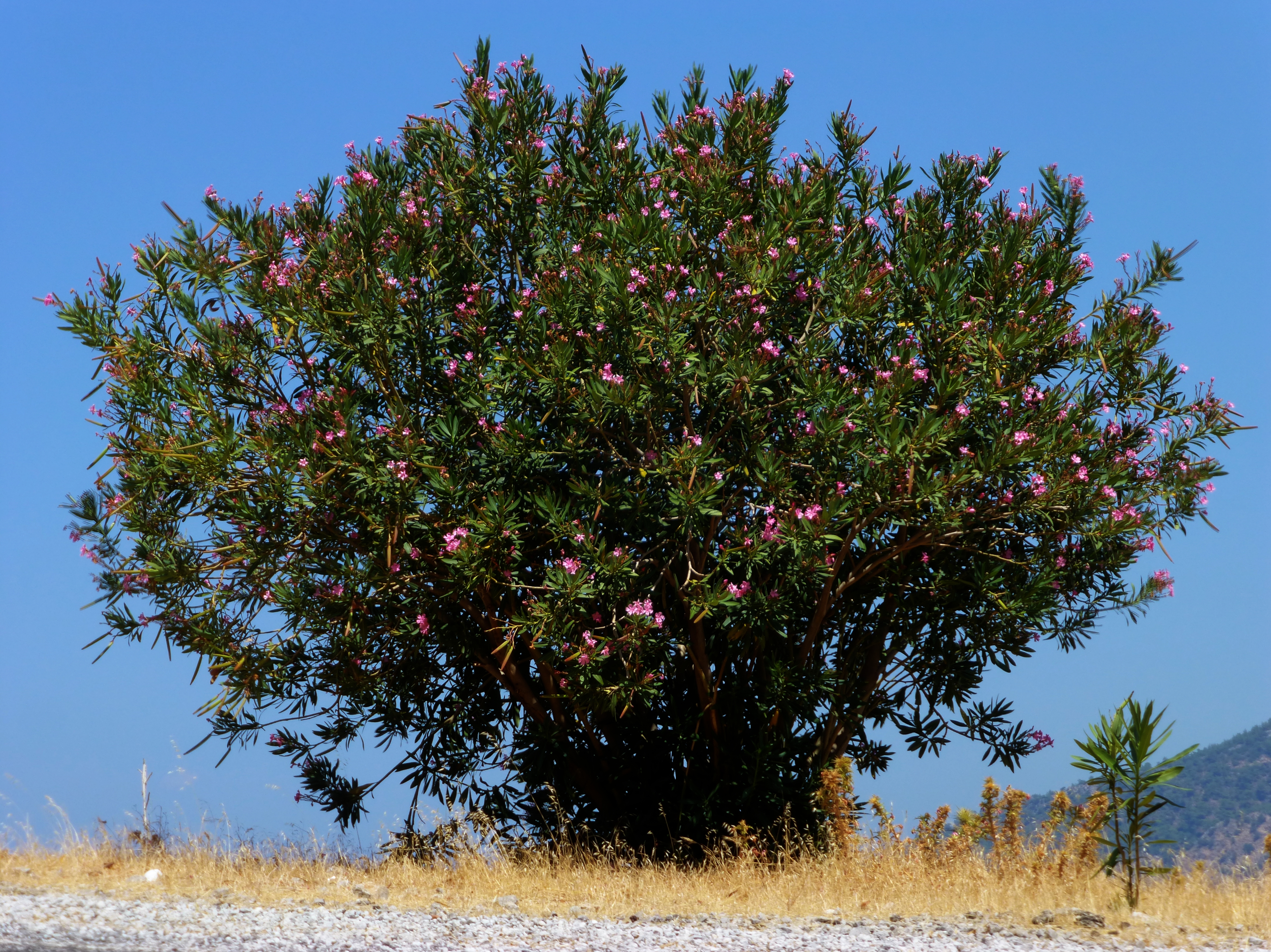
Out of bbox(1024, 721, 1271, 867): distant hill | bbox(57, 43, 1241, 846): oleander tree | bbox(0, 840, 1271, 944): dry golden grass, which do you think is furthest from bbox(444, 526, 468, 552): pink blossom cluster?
bbox(1024, 721, 1271, 867): distant hill

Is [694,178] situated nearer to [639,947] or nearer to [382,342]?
[382,342]

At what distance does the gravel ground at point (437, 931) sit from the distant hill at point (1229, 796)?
4183 cm

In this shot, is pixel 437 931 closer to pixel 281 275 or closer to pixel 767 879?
pixel 767 879

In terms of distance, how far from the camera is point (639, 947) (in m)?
6.86

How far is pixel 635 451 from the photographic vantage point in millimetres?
10117

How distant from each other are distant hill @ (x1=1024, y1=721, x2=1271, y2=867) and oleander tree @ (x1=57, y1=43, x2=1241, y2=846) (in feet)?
128

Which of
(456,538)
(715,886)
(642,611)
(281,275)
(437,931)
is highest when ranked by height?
(281,275)

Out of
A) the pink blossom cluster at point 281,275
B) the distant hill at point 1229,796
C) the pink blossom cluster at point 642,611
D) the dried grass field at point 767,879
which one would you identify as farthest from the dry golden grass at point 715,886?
the distant hill at point 1229,796

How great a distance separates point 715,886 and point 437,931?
9.25 feet

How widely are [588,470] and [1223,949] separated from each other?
252 inches

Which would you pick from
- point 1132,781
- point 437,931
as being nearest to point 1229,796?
point 1132,781

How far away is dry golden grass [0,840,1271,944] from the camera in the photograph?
27.1ft

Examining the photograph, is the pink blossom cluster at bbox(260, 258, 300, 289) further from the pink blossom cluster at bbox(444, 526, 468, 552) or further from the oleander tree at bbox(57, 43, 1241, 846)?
the pink blossom cluster at bbox(444, 526, 468, 552)

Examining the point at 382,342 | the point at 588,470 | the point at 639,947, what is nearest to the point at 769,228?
the point at 588,470
